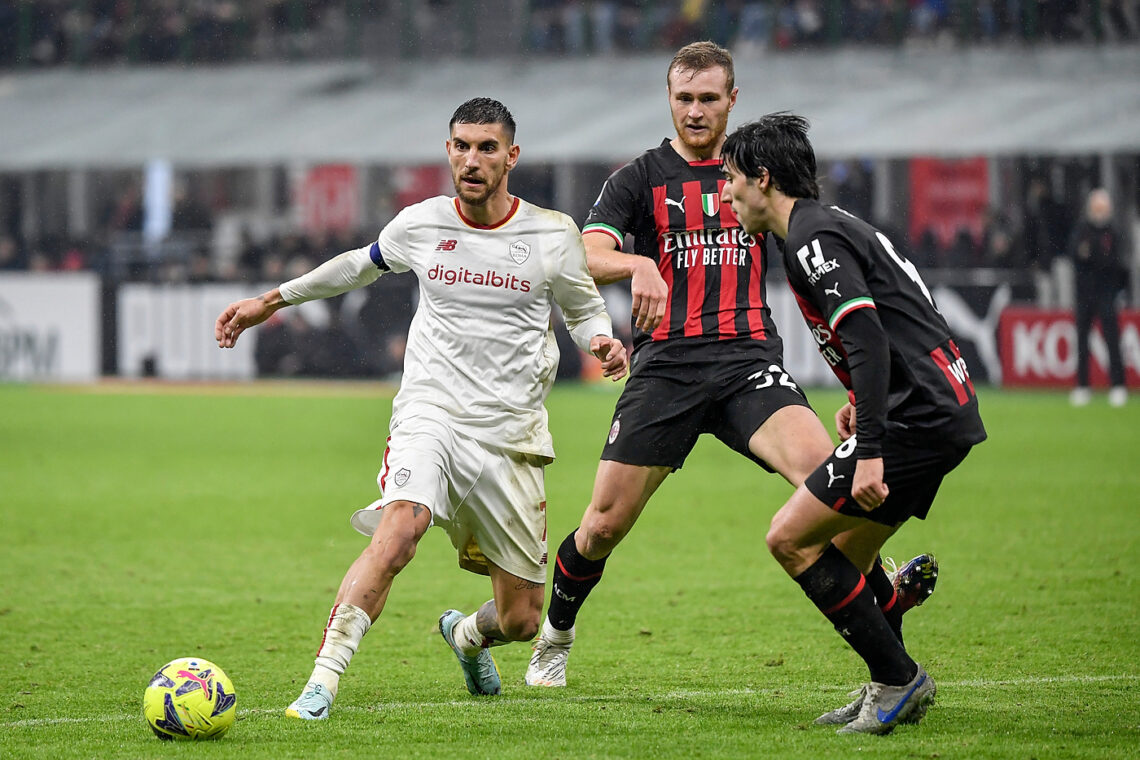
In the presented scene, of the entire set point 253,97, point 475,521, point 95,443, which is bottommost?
point 95,443

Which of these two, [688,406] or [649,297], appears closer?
[649,297]

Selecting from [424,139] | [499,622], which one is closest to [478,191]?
[499,622]

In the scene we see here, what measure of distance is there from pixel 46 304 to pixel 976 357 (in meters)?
14.3

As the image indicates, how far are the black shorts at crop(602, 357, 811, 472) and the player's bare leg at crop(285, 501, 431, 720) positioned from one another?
1.20 meters

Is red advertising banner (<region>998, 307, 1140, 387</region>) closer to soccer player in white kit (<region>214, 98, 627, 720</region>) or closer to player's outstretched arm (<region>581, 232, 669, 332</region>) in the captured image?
player's outstretched arm (<region>581, 232, 669, 332</region>)

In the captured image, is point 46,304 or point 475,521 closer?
point 475,521

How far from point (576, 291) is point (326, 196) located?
27160 millimetres

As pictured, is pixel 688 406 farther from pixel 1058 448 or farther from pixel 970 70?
pixel 970 70

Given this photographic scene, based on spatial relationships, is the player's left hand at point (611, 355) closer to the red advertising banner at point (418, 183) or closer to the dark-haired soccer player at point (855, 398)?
the dark-haired soccer player at point (855, 398)

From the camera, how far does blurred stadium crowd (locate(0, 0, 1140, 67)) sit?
2708 centimetres

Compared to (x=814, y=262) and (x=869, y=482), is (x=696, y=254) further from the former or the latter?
(x=869, y=482)

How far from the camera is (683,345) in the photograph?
21.7 ft

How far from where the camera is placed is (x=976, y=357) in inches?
829

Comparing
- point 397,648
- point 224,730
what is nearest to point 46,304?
point 397,648
